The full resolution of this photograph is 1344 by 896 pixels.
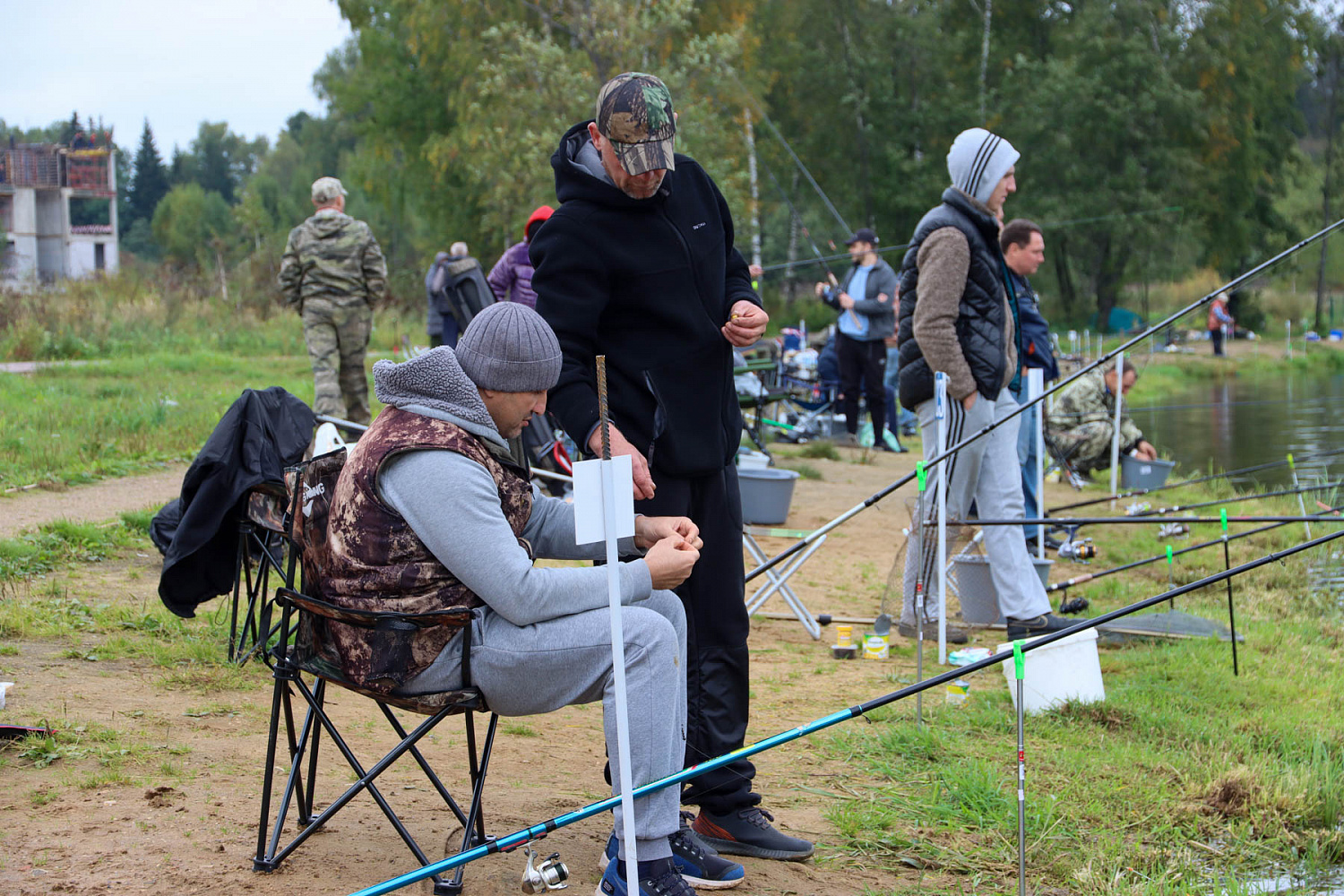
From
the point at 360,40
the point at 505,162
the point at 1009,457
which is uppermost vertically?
the point at 360,40

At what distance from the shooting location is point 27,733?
330cm

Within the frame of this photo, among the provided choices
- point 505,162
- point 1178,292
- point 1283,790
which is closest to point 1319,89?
point 1178,292

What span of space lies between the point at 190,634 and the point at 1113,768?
3037mm

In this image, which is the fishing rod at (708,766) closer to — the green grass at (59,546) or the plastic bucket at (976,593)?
the plastic bucket at (976,593)

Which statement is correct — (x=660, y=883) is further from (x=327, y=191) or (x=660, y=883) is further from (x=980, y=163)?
(x=327, y=191)

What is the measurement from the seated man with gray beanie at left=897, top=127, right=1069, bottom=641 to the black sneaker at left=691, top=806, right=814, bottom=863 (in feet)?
6.18

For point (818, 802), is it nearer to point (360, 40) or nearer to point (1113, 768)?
point (1113, 768)

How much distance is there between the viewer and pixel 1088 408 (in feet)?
31.0

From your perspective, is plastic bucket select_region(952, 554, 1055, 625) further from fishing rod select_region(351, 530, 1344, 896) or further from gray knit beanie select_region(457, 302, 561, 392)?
gray knit beanie select_region(457, 302, 561, 392)

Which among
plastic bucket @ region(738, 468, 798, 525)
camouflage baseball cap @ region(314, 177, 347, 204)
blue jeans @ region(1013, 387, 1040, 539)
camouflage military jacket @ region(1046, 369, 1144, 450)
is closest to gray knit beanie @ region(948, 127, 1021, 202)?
blue jeans @ region(1013, 387, 1040, 539)

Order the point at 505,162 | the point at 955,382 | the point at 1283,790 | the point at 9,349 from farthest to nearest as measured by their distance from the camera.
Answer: the point at 505,162, the point at 9,349, the point at 955,382, the point at 1283,790

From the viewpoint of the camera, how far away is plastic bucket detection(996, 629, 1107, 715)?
13.8ft

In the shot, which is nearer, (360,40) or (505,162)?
(505,162)

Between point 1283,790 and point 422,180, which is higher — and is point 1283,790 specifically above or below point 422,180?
below
